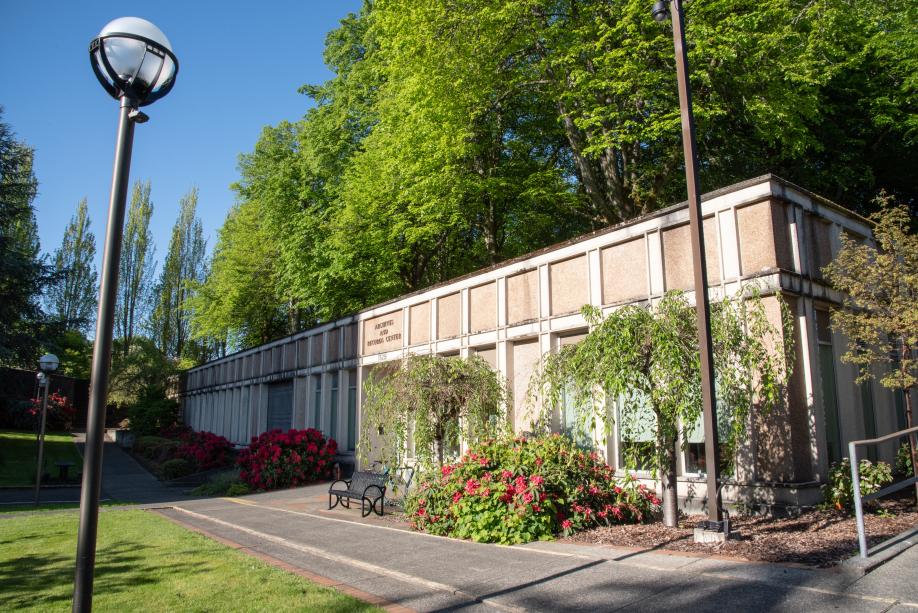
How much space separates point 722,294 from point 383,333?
11.5 m

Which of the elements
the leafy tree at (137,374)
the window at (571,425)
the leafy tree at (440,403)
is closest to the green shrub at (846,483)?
the window at (571,425)

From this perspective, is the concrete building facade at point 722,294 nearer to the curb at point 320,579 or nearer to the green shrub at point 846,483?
the green shrub at point 846,483

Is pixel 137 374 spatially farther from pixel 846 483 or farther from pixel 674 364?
pixel 846 483

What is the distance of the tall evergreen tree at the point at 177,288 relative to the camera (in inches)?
2258

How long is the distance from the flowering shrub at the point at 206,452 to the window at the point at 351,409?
309 inches

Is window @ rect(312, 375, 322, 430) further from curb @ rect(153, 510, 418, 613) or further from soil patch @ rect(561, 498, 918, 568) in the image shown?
soil patch @ rect(561, 498, 918, 568)

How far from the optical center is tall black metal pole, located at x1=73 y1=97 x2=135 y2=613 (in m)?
3.54

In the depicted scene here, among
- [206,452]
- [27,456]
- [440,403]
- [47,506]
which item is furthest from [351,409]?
[27,456]

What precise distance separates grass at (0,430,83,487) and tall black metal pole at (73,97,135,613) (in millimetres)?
22081

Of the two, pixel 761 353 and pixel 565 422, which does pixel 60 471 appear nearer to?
pixel 565 422

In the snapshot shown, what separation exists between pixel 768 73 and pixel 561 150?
32.2 feet

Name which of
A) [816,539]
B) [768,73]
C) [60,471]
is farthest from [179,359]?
[816,539]

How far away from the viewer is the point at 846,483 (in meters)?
8.84

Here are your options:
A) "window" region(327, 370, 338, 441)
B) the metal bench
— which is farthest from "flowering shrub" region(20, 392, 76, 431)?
the metal bench
